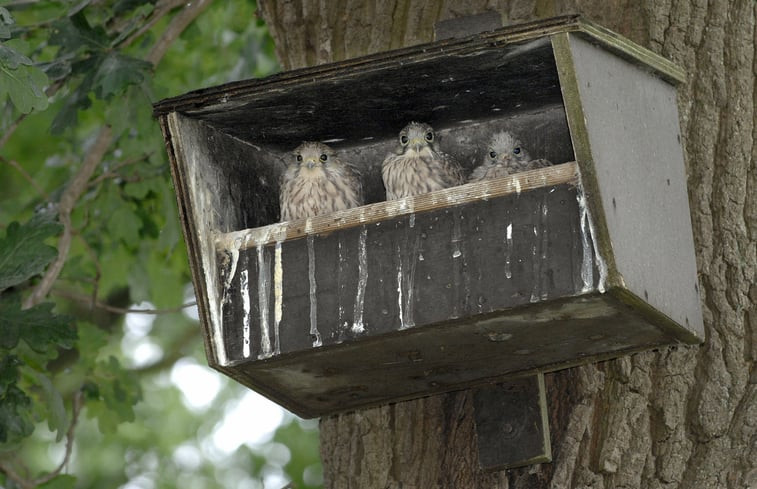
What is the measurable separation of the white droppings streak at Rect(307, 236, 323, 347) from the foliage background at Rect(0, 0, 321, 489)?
0.95 m

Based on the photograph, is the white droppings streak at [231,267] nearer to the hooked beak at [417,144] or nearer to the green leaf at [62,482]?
the hooked beak at [417,144]

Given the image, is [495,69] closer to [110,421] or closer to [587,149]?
[587,149]

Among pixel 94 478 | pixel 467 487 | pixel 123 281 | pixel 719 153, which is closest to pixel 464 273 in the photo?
pixel 467 487

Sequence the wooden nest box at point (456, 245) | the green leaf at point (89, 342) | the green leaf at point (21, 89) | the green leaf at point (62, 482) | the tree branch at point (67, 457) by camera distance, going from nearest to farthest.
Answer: the wooden nest box at point (456, 245) → the green leaf at point (21, 89) → the green leaf at point (62, 482) → the tree branch at point (67, 457) → the green leaf at point (89, 342)

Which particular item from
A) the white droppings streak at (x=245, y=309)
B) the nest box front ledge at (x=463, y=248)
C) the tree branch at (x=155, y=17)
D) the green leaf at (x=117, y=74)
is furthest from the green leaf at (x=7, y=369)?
the tree branch at (x=155, y=17)

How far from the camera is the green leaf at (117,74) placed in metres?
4.65

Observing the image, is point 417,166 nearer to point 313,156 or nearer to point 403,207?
point 313,156

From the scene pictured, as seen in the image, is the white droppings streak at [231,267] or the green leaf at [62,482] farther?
the green leaf at [62,482]

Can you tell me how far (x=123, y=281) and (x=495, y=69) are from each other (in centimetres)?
387

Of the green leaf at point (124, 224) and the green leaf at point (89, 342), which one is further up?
the green leaf at point (124, 224)

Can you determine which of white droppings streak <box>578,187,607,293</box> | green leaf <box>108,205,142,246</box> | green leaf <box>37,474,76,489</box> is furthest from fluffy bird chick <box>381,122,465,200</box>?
green leaf <box>108,205,142,246</box>

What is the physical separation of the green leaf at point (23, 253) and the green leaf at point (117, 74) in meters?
0.61

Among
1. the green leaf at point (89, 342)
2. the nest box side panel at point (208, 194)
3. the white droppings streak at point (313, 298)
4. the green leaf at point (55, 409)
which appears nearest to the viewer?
the white droppings streak at point (313, 298)

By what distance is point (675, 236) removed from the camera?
3.76m
